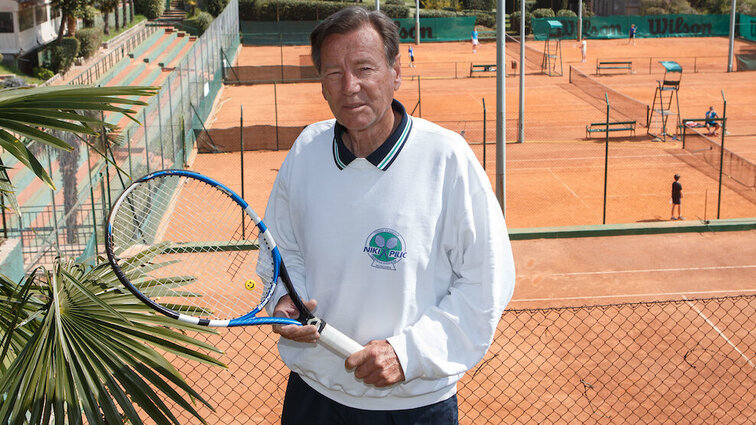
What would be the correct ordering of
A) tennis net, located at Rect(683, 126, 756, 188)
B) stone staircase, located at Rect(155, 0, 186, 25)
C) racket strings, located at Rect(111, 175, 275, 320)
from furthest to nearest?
stone staircase, located at Rect(155, 0, 186, 25), tennis net, located at Rect(683, 126, 756, 188), racket strings, located at Rect(111, 175, 275, 320)

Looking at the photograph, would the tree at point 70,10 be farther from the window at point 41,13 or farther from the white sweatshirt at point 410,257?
the white sweatshirt at point 410,257

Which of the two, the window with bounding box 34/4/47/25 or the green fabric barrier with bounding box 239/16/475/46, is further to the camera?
the green fabric barrier with bounding box 239/16/475/46

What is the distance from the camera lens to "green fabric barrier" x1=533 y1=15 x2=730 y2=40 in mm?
55438

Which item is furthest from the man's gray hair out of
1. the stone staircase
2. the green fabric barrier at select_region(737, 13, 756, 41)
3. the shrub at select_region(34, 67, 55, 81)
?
the stone staircase

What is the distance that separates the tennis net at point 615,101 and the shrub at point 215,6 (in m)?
31.3

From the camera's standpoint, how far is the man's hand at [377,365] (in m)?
2.67

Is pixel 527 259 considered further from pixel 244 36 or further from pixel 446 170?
pixel 244 36

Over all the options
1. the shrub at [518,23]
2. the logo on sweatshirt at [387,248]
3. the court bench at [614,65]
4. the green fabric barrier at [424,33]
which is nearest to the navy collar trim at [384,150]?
the logo on sweatshirt at [387,248]

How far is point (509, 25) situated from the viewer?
6388 cm

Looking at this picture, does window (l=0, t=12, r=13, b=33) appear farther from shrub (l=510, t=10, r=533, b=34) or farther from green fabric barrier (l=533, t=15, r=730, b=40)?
shrub (l=510, t=10, r=533, b=34)

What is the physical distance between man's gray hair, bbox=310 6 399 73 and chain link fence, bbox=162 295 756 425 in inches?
203

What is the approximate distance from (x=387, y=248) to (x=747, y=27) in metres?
56.6

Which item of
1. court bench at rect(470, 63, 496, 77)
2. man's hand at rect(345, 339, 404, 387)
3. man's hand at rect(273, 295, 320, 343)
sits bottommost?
court bench at rect(470, 63, 496, 77)

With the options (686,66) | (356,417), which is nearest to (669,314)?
(356,417)
